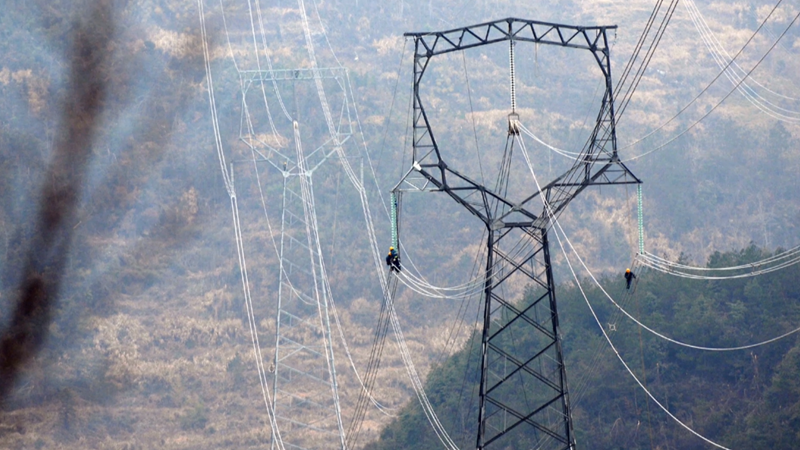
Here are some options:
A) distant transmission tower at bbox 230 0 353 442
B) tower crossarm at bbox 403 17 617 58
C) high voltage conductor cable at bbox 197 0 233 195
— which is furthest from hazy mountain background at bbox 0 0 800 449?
tower crossarm at bbox 403 17 617 58

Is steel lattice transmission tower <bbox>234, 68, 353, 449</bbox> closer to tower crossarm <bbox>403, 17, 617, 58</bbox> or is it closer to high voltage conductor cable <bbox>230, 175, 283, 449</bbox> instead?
high voltage conductor cable <bbox>230, 175, 283, 449</bbox>

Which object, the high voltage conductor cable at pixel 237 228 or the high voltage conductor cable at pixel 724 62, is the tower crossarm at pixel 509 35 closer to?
the high voltage conductor cable at pixel 724 62

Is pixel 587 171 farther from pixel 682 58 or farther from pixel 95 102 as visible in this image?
pixel 682 58

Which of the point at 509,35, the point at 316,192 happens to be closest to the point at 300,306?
the point at 316,192

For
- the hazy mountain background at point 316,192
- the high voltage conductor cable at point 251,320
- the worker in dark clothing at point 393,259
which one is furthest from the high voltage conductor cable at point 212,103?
the worker in dark clothing at point 393,259

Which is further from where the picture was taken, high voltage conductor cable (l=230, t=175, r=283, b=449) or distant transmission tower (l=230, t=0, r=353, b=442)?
high voltage conductor cable (l=230, t=175, r=283, b=449)

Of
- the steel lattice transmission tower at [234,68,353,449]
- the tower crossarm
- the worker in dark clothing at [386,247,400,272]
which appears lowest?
the steel lattice transmission tower at [234,68,353,449]

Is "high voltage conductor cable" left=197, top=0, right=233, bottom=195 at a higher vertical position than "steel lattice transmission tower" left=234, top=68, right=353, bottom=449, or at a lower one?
higher
